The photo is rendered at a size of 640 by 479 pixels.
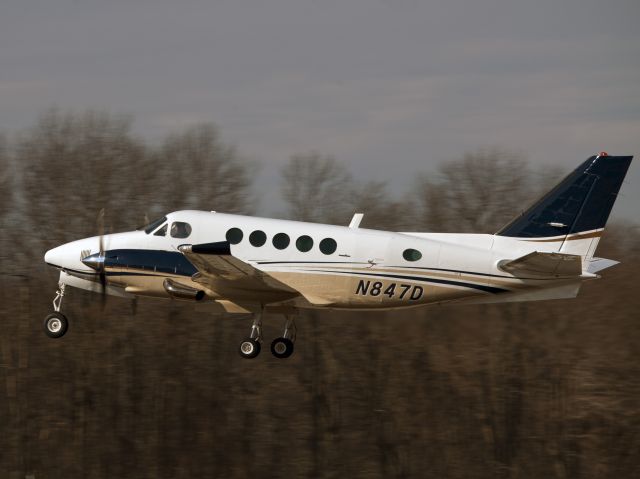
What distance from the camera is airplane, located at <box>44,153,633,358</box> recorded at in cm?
2227

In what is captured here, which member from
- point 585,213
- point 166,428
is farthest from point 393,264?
point 166,428

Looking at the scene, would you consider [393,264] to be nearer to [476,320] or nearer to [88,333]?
[476,320]

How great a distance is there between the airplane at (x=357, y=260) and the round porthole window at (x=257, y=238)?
2cm

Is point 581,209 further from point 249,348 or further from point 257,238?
point 249,348

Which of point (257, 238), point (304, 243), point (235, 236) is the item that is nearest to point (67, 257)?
point (235, 236)

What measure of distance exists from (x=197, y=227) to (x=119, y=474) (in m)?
21.1

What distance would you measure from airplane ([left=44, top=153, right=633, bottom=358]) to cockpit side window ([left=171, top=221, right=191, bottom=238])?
0.07 feet

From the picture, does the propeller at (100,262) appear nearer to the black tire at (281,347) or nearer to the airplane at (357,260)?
the airplane at (357,260)

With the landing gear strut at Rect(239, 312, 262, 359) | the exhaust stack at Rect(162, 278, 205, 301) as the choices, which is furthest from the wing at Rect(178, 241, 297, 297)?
the landing gear strut at Rect(239, 312, 262, 359)

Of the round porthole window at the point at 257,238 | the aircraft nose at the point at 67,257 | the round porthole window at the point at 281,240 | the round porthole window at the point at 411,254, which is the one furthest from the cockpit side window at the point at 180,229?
the round porthole window at the point at 411,254

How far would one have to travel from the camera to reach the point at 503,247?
75.0 ft

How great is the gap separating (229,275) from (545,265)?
6800mm

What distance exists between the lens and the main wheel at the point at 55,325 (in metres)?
23.8

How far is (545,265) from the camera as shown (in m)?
21.7
